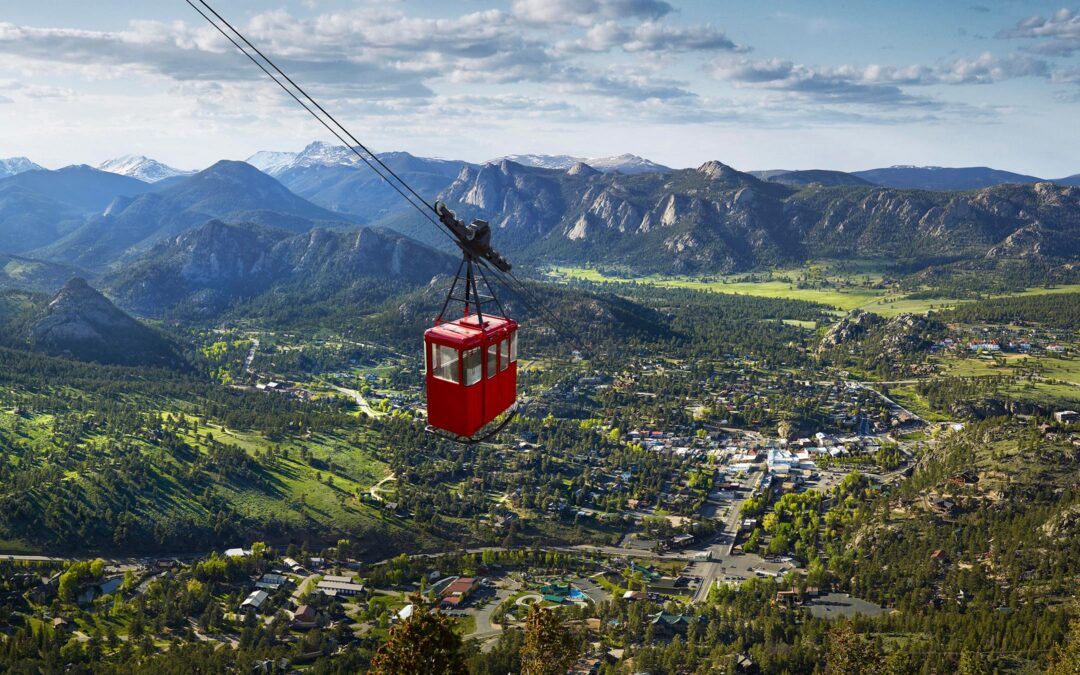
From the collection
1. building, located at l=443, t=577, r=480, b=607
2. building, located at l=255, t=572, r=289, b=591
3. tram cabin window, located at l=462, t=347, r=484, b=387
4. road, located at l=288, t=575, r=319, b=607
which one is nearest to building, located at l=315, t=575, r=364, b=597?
road, located at l=288, t=575, r=319, b=607

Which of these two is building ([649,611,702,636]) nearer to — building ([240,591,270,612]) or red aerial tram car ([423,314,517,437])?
building ([240,591,270,612])

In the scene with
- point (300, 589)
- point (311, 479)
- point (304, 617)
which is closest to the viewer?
Answer: point (304, 617)

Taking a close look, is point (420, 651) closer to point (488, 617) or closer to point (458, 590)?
point (488, 617)

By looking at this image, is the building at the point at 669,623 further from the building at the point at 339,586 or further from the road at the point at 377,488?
the road at the point at 377,488

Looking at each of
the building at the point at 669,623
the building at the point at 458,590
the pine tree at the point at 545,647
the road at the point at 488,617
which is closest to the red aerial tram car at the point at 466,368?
the pine tree at the point at 545,647

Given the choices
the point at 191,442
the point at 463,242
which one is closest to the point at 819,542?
the point at 463,242

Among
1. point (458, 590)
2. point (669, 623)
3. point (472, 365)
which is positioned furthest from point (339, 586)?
point (472, 365)

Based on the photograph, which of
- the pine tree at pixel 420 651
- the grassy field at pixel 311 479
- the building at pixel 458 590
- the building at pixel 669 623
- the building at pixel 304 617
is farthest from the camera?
the grassy field at pixel 311 479
